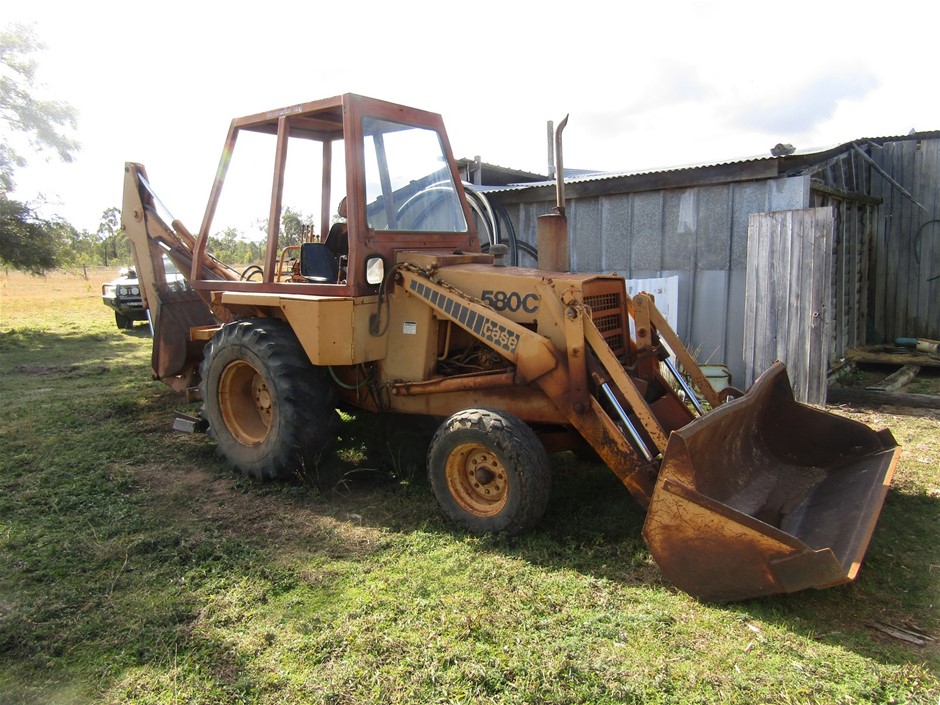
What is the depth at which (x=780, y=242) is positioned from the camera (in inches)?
277

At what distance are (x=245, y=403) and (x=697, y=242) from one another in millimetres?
5408

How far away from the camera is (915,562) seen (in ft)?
11.4

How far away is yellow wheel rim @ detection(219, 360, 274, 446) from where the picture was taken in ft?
16.6

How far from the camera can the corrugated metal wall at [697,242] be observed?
7.57 metres

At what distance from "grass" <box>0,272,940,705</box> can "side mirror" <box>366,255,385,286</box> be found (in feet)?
4.56

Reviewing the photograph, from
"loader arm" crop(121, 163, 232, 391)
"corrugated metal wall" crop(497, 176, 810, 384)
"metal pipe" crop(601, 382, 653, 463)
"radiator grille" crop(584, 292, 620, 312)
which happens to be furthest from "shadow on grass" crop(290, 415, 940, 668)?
"corrugated metal wall" crop(497, 176, 810, 384)

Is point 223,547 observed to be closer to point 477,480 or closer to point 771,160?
point 477,480

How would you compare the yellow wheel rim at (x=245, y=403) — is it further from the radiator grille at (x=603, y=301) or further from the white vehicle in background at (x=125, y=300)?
the white vehicle in background at (x=125, y=300)

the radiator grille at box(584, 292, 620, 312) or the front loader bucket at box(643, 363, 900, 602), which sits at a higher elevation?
the radiator grille at box(584, 292, 620, 312)

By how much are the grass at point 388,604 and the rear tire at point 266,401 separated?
0.22 metres

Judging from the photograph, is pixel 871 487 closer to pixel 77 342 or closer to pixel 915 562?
pixel 915 562

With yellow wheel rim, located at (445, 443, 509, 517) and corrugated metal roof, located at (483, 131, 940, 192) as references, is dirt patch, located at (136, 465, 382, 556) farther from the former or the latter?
corrugated metal roof, located at (483, 131, 940, 192)

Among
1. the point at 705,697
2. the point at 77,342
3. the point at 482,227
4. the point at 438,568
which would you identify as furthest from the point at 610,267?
the point at 77,342

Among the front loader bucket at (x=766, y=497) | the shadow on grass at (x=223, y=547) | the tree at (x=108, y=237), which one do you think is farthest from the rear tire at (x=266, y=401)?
the tree at (x=108, y=237)
